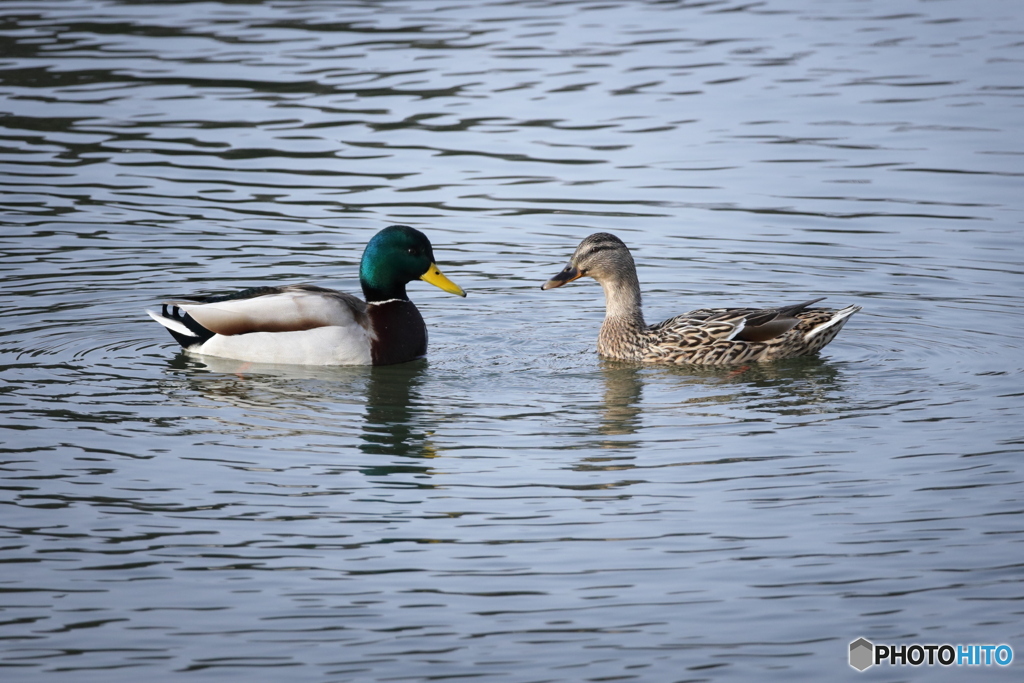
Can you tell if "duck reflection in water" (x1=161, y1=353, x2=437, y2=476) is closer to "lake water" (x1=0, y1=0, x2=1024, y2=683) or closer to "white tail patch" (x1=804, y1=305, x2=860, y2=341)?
"lake water" (x1=0, y1=0, x2=1024, y2=683)

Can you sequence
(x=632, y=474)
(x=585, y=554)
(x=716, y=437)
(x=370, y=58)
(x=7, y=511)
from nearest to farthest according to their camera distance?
1. (x=585, y=554)
2. (x=7, y=511)
3. (x=632, y=474)
4. (x=716, y=437)
5. (x=370, y=58)

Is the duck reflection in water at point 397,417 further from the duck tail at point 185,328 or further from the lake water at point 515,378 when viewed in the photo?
the duck tail at point 185,328

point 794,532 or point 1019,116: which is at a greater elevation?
point 1019,116

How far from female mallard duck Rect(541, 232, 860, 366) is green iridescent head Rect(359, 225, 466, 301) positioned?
141 centimetres

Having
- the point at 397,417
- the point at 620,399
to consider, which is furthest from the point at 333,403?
the point at 620,399

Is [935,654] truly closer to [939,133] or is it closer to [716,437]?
[716,437]

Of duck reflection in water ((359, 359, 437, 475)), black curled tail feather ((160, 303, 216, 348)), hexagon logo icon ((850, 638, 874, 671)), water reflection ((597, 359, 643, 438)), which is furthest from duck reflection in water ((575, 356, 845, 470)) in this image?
black curled tail feather ((160, 303, 216, 348))

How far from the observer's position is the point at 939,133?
56.5 feet

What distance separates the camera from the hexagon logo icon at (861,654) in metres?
5.98

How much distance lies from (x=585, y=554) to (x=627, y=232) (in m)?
7.62

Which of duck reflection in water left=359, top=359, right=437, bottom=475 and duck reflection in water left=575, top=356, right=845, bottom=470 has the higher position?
duck reflection in water left=359, top=359, right=437, bottom=475

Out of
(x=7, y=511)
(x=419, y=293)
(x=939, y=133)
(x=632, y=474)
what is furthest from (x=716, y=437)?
(x=939, y=133)

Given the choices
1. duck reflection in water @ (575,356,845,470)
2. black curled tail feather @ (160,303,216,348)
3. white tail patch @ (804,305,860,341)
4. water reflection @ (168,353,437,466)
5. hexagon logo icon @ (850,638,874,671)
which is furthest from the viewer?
black curled tail feather @ (160,303,216,348)

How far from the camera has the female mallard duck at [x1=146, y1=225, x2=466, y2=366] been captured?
1086 cm
